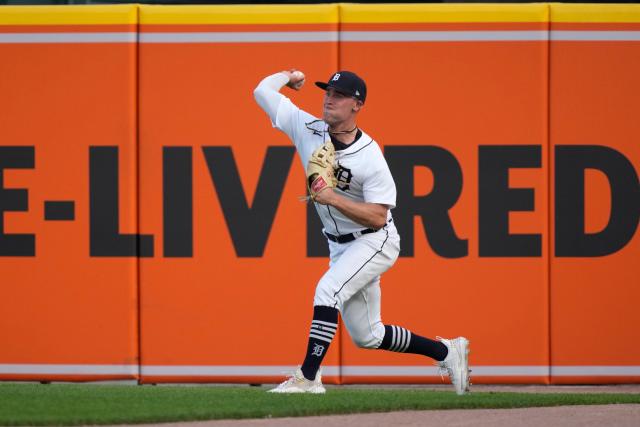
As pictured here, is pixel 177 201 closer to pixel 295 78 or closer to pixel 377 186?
pixel 295 78

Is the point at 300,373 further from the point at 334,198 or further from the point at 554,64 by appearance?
the point at 554,64

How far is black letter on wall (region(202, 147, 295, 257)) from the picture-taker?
9.45 meters

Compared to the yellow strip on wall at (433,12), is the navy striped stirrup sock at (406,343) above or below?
below

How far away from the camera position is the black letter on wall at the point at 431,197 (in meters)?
9.42

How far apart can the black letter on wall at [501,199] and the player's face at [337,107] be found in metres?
2.04

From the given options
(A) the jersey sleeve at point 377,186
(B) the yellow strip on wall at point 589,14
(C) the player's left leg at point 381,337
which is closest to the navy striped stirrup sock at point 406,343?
(C) the player's left leg at point 381,337

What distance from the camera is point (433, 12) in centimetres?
938

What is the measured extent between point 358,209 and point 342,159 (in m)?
0.34

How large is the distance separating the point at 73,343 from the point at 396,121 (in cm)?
276

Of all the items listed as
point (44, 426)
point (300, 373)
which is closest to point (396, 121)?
point (300, 373)

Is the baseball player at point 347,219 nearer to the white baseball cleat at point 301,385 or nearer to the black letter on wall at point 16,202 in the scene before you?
the white baseball cleat at point 301,385

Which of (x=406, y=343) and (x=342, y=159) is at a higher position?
(x=342, y=159)

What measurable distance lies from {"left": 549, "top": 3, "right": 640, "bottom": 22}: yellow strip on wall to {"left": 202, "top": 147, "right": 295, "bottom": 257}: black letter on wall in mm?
2083

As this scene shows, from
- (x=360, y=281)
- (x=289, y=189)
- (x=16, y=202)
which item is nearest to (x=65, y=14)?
(x=16, y=202)
